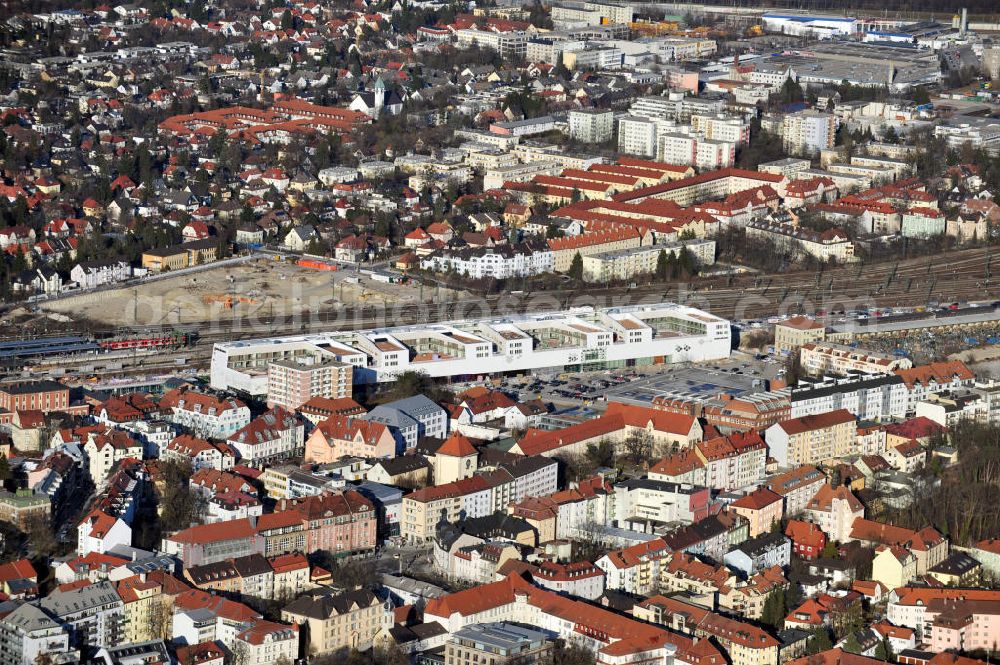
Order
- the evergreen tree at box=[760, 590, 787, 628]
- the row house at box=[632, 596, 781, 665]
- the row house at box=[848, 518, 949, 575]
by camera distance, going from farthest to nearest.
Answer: the row house at box=[848, 518, 949, 575] → the evergreen tree at box=[760, 590, 787, 628] → the row house at box=[632, 596, 781, 665]

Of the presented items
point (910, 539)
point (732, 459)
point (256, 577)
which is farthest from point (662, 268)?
point (256, 577)

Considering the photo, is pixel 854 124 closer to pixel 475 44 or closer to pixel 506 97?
pixel 506 97

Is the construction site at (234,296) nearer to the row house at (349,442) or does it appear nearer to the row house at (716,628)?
the row house at (349,442)

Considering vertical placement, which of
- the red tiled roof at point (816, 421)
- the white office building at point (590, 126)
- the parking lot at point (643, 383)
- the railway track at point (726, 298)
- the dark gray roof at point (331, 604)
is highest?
the white office building at point (590, 126)

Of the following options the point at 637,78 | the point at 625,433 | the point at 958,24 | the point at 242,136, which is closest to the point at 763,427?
the point at 625,433

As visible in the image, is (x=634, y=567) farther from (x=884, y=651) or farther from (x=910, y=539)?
(x=910, y=539)

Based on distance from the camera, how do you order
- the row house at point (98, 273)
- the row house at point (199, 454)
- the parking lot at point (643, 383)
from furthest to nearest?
the row house at point (98, 273), the parking lot at point (643, 383), the row house at point (199, 454)

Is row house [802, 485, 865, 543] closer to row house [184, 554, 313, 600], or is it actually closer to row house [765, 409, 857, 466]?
row house [765, 409, 857, 466]

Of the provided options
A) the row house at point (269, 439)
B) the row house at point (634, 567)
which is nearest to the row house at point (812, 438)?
the row house at point (634, 567)

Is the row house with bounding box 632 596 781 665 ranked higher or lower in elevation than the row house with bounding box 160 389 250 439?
lower

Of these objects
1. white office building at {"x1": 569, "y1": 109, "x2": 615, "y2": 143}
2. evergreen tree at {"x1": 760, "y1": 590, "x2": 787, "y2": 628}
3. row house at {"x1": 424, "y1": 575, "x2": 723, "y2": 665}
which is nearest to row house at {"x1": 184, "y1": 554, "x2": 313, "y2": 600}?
row house at {"x1": 424, "y1": 575, "x2": 723, "y2": 665}
